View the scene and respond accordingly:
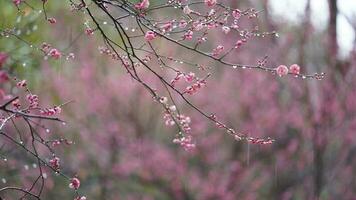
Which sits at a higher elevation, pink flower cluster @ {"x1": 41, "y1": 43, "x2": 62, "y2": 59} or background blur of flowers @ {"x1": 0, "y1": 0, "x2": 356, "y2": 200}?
background blur of flowers @ {"x1": 0, "y1": 0, "x2": 356, "y2": 200}

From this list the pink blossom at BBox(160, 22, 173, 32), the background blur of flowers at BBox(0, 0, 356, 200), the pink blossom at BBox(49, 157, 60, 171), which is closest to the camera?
the pink blossom at BBox(49, 157, 60, 171)

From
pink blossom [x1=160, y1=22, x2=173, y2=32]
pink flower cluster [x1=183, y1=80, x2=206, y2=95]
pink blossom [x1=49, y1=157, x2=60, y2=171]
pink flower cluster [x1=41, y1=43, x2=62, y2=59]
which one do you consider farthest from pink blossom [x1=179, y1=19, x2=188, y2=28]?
pink blossom [x1=49, y1=157, x2=60, y2=171]

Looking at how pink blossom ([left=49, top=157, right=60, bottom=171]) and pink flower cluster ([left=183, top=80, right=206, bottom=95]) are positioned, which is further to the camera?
pink flower cluster ([left=183, top=80, right=206, bottom=95])

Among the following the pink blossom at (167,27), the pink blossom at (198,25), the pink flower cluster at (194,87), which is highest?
the pink blossom at (167,27)

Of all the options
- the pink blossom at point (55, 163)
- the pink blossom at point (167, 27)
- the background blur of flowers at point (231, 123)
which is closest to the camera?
the pink blossom at point (55, 163)

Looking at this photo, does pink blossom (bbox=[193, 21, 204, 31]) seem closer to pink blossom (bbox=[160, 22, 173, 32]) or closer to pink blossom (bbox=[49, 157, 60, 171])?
pink blossom (bbox=[160, 22, 173, 32])

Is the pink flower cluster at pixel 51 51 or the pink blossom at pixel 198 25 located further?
the pink flower cluster at pixel 51 51

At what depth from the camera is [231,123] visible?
8930 mm

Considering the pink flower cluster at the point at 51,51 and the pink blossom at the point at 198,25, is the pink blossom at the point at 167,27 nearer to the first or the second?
the pink blossom at the point at 198,25

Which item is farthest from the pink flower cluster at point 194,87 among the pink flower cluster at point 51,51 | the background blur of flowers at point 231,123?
the background blur of flowers at point 231,123

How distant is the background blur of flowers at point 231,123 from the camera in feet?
25.2

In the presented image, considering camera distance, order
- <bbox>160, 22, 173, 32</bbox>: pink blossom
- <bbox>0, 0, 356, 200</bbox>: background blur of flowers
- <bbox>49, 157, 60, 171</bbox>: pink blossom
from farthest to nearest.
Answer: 1. <bbox>0, 0, 356, 200</bbox>: background blur of flowers
2. <bbox>160, 22, 173, 32</bbox>: pink blossom
3. <bbox>49, 157, 60, 171</bbox>: pink blossom

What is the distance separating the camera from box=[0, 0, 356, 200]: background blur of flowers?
768cm

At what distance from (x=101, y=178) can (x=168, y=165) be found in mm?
949
